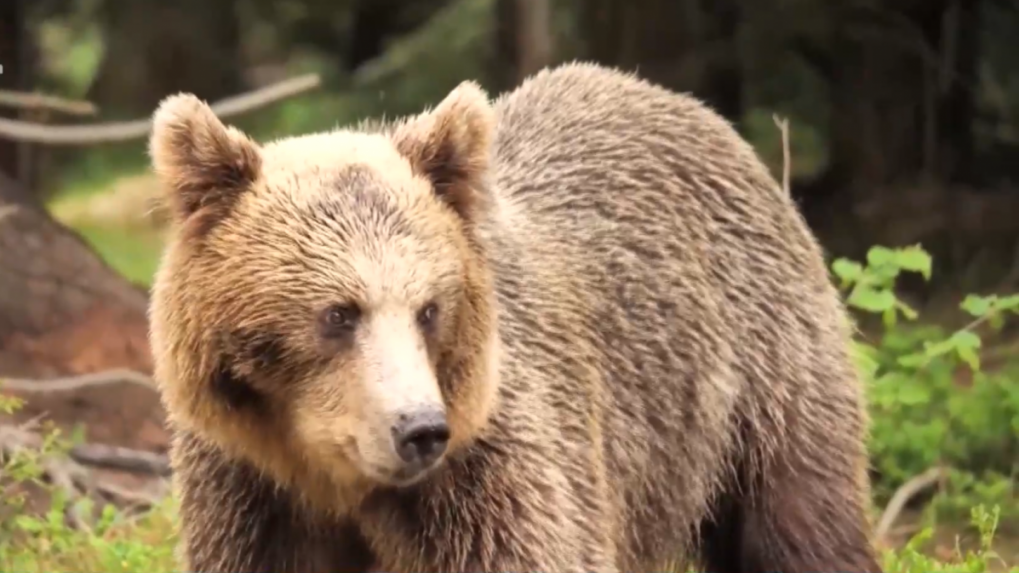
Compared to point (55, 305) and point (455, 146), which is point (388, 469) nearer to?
point (455, 146)

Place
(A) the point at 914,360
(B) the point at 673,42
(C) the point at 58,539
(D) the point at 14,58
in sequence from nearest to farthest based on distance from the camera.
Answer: (C) the point at 58,539
(A) the point at 914,360
(D) the point at 14,58
(B) the point at 673,42

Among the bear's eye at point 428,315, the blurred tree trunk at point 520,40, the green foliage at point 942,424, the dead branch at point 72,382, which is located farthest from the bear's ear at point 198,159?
the blurred tree trunk at point 520,40

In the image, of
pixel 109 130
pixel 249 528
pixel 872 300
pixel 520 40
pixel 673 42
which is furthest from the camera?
pixel 673 42

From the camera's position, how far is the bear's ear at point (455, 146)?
3816 mm

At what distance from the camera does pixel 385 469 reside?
3432 millimetres

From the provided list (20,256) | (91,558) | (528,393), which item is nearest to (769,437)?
(528,393)

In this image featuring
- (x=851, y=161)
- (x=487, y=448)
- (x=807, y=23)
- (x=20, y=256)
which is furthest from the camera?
(x=851, y=161)

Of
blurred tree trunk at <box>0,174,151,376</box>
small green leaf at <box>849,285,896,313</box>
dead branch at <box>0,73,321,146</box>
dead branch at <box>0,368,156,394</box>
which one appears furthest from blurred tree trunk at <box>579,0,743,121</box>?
dead branch at <box>0,368,156,394</box>

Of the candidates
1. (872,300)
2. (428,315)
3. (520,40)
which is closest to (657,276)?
(428,315)

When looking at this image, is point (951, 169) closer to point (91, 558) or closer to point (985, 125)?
point (985, 125)

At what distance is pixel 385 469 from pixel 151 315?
0.81m

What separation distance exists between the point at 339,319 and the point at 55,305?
4.86 meters

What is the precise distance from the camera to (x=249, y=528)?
4.08 meters

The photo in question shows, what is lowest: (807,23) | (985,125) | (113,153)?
(113,153)
